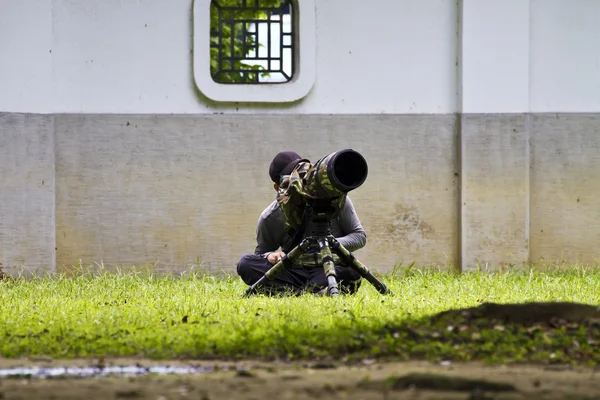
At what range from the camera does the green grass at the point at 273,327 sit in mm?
4836

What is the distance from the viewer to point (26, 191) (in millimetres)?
9820

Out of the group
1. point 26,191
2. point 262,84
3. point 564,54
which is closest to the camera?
point 26,191

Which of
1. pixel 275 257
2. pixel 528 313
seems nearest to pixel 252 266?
pixel 275 257

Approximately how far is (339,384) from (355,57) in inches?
253

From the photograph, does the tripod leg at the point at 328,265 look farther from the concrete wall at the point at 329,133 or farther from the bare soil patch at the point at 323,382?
the concrete wall at the point at 329,133

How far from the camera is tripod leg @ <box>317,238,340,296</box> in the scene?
6.86 m

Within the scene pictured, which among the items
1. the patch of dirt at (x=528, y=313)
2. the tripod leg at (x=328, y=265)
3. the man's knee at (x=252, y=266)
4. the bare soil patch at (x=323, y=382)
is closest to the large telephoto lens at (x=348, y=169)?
the tripod leg at (x=328, y=265)

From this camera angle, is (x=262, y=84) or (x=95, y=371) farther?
(x=262, y=84)

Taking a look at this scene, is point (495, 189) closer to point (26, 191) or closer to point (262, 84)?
point (262, 84)

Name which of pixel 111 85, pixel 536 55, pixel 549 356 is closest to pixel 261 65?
pixel 111 85

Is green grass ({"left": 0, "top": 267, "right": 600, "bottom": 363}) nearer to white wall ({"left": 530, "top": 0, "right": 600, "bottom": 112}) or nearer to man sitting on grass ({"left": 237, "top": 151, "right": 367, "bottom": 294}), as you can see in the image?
man sitting on grass ({"left": 237, "top": 151, "right": 367, "bottom": 294})

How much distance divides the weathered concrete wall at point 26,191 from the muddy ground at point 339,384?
5752 millimetres

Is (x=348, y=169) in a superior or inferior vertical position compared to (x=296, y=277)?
superior

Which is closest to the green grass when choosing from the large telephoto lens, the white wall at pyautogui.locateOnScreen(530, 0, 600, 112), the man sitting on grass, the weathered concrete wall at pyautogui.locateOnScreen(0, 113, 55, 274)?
the man sitting on grass
